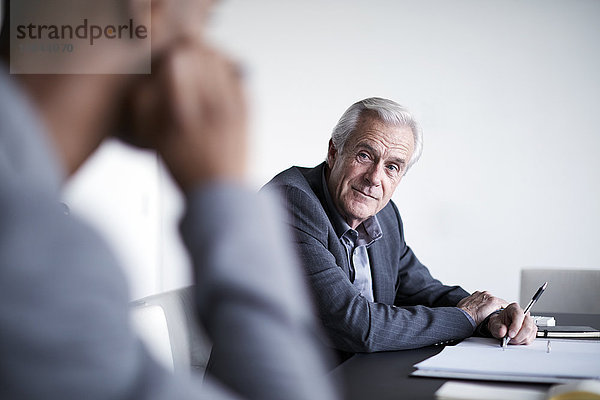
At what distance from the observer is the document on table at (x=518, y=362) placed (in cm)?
117

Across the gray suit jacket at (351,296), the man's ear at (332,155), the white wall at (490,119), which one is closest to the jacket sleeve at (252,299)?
the gray suit jacket at (351,296)

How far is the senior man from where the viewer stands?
1578 millimetres

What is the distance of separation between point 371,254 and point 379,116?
0.37 m

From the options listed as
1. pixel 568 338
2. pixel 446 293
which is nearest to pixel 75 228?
pixel 568 338

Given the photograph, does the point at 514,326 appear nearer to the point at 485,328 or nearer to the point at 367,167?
the point at 485,328

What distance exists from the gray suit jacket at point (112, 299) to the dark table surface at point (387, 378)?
2.95 ft

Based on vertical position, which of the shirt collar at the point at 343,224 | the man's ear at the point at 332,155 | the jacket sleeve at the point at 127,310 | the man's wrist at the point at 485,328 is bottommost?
the man's wrist at the point at 485,328

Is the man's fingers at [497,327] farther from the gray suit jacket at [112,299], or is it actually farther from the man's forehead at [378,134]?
the gray suit jacket at [112,299]

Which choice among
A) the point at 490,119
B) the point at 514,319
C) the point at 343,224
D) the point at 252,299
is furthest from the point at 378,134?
the point at 490,119

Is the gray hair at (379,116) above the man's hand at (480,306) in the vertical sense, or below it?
above

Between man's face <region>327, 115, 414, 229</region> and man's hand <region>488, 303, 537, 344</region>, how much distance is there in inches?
19.1

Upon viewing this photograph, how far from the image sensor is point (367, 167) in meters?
2.03

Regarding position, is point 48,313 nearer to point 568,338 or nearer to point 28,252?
point 28,252

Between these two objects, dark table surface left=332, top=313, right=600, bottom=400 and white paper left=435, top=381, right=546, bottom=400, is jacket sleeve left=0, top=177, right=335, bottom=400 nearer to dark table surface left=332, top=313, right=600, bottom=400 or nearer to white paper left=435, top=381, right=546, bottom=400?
white paper left=435, top=381, right=546, bottom=400
